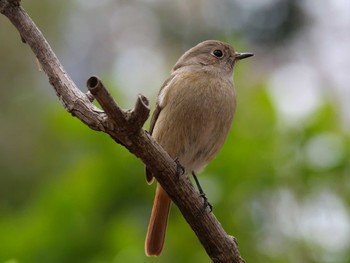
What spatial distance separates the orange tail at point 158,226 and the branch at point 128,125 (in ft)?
2.65

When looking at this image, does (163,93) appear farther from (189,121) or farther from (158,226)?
(158,226)

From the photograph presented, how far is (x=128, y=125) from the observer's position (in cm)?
296

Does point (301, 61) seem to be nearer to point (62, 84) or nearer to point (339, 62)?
point (339, 62)

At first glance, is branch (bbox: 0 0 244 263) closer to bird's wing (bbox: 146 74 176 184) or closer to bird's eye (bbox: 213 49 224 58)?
bird's wing (bbox: 146 74 176 184)

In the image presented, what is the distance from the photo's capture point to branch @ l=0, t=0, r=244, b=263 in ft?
9.66

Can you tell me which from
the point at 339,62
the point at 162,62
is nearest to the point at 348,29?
the point at 339,62

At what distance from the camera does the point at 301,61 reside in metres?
12.8

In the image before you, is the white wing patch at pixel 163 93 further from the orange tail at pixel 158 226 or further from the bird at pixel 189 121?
the orange tail at pixel 158 226

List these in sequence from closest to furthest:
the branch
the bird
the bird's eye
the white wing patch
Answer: the branch < the bird < the white wing patch < the bird's eye

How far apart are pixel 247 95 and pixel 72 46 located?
649 centimetres

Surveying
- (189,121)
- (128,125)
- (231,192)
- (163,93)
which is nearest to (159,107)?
(163,93)

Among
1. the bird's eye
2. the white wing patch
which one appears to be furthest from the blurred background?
the white wing patch

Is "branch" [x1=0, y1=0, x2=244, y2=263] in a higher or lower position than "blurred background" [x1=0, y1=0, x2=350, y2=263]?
lower

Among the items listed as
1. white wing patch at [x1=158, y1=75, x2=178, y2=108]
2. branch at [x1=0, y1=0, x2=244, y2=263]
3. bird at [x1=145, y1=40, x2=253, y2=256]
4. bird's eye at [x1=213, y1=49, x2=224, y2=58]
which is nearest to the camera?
branch at [x1=0, y1=0, x2=244, y2=263]
